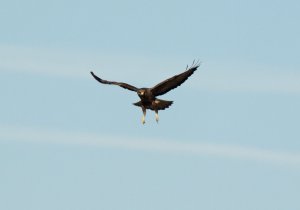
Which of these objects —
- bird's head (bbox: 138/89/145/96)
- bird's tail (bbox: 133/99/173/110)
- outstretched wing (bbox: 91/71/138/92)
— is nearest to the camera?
bird's tail (bbox: 133/99/173/110)

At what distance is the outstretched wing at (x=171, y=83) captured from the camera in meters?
74.2

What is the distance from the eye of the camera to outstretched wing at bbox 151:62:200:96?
74250 millimetres

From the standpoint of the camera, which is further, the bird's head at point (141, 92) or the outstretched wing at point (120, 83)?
the outstretched wing at point (120, 83)

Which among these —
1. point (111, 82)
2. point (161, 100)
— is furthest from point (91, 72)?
point (161, 100)

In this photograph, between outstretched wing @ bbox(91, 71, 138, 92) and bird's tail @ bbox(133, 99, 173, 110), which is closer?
bird's tail @ bbox(133, 99, 173, 110)

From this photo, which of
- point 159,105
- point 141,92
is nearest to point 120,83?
point 141,92

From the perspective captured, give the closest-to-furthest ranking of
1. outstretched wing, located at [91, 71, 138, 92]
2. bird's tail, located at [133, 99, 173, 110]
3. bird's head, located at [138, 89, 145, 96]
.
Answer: bird's tail, located at [133, 99, 173, 110] → bird's head, located at [138, 89, 145, 96] → outstretched wing, located at [91, 71, 138, 92]

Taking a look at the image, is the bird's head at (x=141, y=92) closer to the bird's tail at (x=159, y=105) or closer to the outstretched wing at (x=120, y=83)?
the bird's tail at (x=159, y=105)

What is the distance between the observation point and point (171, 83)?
7462cm

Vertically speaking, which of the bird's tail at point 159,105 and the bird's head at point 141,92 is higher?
the bird's head at point 141,92

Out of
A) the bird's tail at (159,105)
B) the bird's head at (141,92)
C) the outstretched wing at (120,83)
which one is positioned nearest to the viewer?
the bird's tail at (159,105)

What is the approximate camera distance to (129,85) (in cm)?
7606

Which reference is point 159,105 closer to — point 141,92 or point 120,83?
point 141,92

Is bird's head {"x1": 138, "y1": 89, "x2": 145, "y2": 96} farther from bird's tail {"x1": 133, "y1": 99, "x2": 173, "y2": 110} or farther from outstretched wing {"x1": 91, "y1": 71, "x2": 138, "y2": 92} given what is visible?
outstretched wing {"x1": 91, "y1": 71, "x2": 138, "y2": 92}
